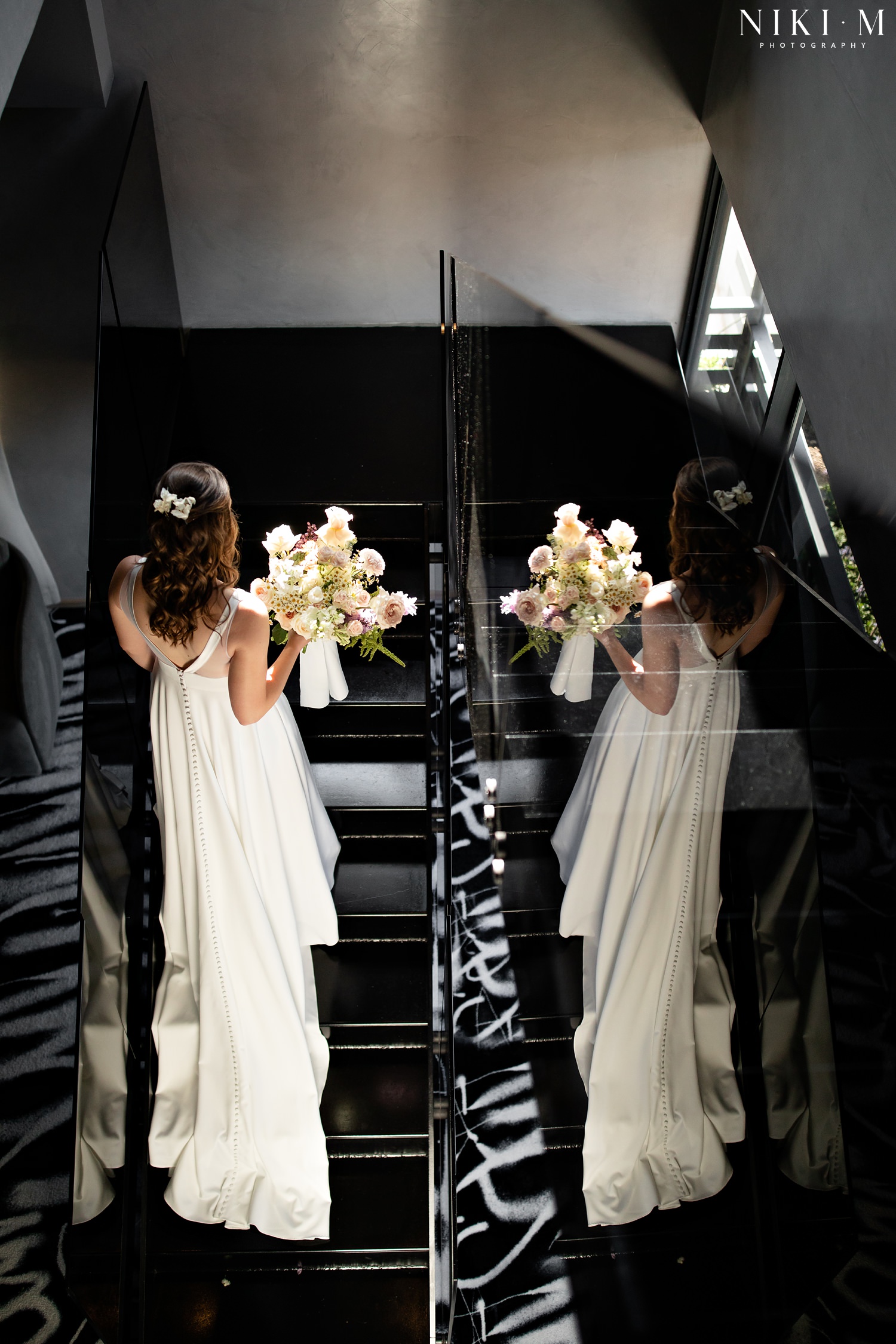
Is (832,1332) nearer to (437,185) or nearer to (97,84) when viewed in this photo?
(437,185)

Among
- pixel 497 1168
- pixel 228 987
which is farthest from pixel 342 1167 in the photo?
pixel 497 1168

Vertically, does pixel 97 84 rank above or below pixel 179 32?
below

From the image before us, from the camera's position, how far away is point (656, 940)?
253cm

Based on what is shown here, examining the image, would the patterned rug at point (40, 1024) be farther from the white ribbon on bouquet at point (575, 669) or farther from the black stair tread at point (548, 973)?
the white ribbon on bouquet at point (575, 669)

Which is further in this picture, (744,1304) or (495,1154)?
(495,1154)

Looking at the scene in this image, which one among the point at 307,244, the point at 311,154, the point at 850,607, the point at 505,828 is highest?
the point at 311,154

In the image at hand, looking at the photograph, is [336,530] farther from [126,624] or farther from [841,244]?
[841,244]

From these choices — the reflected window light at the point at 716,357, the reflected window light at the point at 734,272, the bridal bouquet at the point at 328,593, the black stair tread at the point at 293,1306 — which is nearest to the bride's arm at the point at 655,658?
the bridal bouquet at the point at 328,593

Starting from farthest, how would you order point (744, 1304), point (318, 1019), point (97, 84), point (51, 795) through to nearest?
point (51, 795), point (97, 84), point (318, 1019), point (744, 1304)

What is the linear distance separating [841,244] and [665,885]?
1.74 m

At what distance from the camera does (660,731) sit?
2447 mm

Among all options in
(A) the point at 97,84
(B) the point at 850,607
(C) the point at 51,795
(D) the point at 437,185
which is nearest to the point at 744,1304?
(B) the point at 850,607

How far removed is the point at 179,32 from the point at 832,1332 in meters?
5.06

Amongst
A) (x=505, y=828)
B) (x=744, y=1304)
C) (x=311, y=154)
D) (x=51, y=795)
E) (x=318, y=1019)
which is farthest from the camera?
(x=51, y=795)
